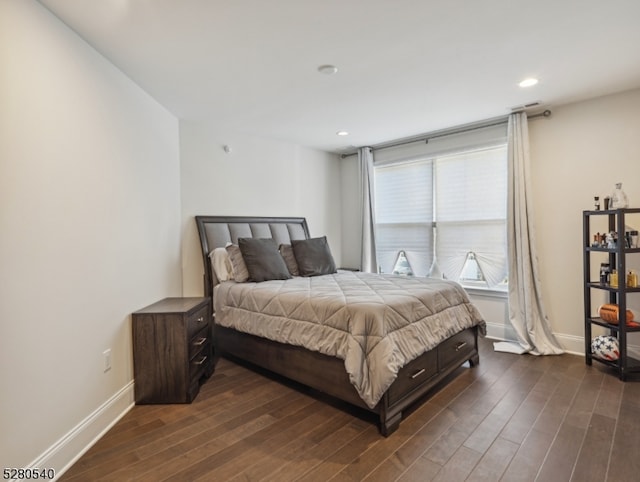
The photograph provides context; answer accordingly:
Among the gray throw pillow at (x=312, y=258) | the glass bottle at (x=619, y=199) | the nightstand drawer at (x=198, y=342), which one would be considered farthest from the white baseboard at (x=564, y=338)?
the nightstand drawer at (x=198, y=342)

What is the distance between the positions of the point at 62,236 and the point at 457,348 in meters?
2.97

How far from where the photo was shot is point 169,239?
3.36 metres

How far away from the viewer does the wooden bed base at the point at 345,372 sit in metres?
2.22

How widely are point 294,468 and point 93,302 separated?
5.18ft

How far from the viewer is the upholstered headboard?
3.73 metres

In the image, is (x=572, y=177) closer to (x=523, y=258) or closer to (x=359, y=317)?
(x=523, y=258)

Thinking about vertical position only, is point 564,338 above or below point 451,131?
below

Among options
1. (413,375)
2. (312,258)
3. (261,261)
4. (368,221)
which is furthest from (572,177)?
(261,261)

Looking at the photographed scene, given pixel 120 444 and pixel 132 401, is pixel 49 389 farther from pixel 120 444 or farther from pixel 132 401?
pixel 132 401

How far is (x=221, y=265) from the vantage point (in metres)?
3.57

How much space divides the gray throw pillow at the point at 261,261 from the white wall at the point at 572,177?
8.99ft

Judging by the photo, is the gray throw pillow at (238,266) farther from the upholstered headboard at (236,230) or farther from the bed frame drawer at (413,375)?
the bed frame drawer at (413,375)

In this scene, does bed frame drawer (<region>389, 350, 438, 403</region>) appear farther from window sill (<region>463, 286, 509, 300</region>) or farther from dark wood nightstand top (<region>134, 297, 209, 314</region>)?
window sill (<region>463, 286, 509, 300</region>)

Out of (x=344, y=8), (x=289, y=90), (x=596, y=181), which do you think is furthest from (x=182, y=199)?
(x=596, y=181)
